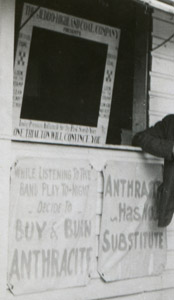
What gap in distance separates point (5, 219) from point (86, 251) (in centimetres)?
95

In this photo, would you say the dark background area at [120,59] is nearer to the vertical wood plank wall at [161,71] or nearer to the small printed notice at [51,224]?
the vertical wood plank wall at [161,71]

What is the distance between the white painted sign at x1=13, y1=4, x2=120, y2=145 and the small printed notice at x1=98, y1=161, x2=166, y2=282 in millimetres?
760

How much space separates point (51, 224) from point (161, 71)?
228 cm

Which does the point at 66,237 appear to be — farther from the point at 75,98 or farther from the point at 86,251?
the point at 75,98

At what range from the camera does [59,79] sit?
6.52 m

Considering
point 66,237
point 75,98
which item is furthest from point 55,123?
point 66,237

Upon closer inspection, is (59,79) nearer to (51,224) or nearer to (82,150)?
(82,150)

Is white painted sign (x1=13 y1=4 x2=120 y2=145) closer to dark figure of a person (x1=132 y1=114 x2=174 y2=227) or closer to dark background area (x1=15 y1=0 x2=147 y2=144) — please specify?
dark background area (x1=15 y1=0 x2=147 y2=144)

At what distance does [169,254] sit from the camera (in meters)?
6.10

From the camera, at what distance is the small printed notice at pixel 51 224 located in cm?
478

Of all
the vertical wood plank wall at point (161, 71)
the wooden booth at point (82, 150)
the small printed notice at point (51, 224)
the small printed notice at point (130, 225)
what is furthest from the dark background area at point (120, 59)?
the small printed notice at point (51, 224)

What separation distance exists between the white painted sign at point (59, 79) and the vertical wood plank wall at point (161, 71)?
51 centimetres

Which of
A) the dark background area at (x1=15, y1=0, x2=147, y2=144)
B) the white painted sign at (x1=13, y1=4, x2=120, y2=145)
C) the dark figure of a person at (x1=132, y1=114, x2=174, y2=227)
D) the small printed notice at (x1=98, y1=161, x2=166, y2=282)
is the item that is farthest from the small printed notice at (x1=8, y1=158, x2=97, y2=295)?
the dark background area at (x1=15, y1=0, x2=147, y2=144)

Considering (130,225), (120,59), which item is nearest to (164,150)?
(130,225)
